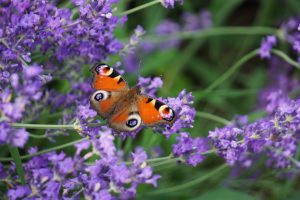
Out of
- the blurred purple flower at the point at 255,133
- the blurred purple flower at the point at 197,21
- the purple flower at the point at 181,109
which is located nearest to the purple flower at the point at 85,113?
the purple flower at the point at 181,109

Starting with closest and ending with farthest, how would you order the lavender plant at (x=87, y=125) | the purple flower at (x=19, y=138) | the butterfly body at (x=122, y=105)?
the purple flower at (x=19, y=138), the lavender plant at (x=87, y=125), the butterfly body at (x=122, y=105)

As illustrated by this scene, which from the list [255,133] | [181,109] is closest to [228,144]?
[255,133]

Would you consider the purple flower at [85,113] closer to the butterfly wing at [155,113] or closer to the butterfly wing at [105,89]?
the butterfly wing at [105,89]

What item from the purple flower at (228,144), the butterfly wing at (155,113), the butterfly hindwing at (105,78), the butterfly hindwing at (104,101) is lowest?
the purple flower at (228,144)

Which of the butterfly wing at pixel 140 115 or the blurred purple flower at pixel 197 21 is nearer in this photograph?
the butterfly wing at pixel 140 115

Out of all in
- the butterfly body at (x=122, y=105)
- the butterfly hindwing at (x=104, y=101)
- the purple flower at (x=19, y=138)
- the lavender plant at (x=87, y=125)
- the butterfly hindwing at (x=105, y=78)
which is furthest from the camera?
the butterfly hindwing at (x=105, y=78)

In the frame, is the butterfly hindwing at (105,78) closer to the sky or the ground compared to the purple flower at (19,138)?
closer to the sky

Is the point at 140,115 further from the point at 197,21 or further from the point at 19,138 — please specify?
the point at 197,21
